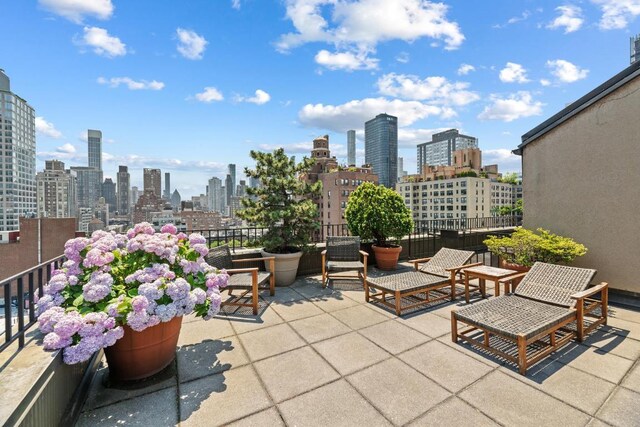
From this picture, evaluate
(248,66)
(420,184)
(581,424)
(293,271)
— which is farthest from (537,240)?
(420,184)

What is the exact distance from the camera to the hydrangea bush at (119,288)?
1987 millimetres

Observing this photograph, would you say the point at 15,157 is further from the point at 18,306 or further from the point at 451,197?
the point at 451,197

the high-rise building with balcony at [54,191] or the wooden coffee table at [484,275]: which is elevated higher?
the high-rise building with balcony at [54,191]

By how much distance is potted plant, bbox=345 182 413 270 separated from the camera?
6539 millimetres

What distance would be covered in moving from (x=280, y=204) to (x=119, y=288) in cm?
369

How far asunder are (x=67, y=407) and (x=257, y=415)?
4.56ft

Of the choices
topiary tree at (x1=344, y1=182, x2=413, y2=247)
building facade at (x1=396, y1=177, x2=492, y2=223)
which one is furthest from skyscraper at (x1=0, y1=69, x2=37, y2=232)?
building facade at (x1=396, y1=177, x2=492, y2=223)

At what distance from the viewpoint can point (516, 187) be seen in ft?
300

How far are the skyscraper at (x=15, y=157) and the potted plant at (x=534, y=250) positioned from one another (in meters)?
61.7

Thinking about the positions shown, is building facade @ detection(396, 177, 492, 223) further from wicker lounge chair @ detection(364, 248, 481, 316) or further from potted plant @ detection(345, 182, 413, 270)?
wicker lounge chair @ detection(364, 248, 481, 316)

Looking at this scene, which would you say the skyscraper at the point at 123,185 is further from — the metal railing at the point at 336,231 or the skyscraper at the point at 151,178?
the metal railing at the point at 336,231

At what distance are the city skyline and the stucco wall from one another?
2.44 feet

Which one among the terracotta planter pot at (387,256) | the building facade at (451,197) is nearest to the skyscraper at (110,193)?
the building facade at (451,197)

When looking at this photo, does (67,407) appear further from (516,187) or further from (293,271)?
(516,187)
